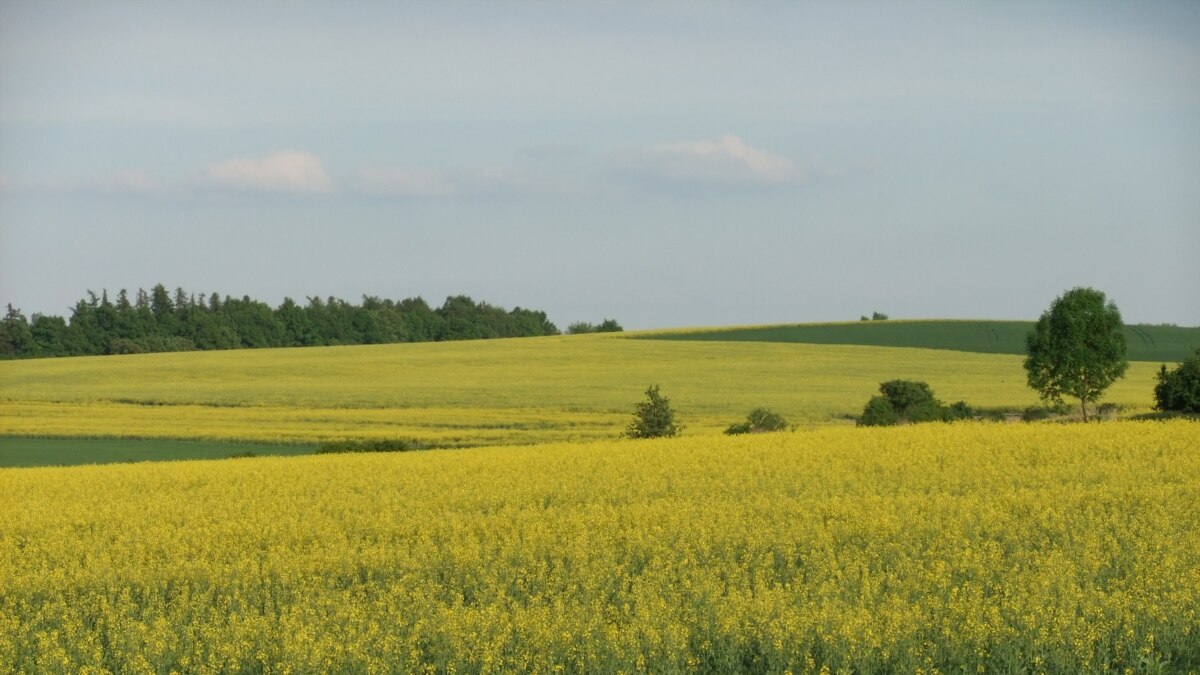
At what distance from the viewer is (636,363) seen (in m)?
68.3

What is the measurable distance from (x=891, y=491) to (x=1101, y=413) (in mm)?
29458

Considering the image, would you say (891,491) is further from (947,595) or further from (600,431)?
(600,431)

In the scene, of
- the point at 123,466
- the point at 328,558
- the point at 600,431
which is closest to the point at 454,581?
the point at 328,558

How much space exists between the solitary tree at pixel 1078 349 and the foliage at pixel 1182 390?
2264 mm

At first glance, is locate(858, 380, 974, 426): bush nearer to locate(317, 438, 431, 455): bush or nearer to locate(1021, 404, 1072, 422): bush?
locate(1021, 404, 1072, 422): bush

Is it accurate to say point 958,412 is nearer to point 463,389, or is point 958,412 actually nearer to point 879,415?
point 879,415

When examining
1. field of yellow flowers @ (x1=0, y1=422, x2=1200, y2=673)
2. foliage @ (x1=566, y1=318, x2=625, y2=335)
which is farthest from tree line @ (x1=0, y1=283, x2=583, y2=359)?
field of yellow flowers @ (x1=0, y1=422, x2=1200, y2=673)

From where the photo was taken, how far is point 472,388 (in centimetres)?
5434

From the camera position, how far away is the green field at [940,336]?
79.2 m

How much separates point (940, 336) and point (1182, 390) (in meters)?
45.9

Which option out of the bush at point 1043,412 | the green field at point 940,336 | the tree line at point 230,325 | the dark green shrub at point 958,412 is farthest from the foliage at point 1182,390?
the tree line at point 230,325

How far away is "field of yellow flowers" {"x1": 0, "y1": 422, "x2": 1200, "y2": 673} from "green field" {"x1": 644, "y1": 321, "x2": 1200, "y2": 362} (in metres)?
57.6

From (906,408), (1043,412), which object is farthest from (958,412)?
(1043,412)

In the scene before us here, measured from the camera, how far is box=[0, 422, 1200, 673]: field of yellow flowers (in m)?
9.62
